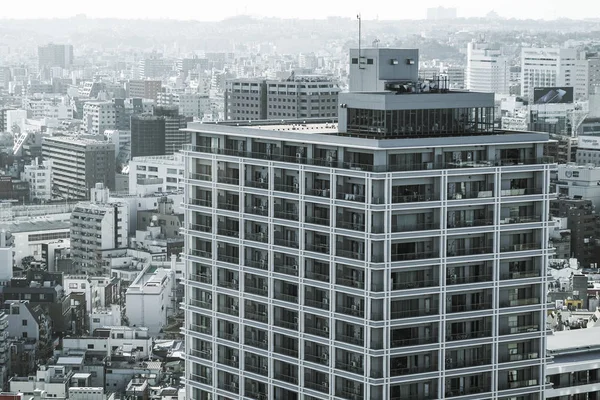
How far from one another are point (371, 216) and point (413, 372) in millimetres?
1668

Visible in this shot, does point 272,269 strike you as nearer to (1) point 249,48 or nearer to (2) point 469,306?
(2) point 469,306

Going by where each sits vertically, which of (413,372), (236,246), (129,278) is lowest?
(129,278)

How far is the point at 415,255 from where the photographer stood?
14695 millimetres

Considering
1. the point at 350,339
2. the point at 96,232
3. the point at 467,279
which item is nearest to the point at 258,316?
the point at 350,339

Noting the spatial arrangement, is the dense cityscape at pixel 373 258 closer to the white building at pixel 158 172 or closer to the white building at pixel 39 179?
the white building at pixel 158 172

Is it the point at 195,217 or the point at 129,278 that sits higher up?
the point at 195,217

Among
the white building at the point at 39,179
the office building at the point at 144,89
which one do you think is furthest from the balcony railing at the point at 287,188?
the office building at the point at 144,89

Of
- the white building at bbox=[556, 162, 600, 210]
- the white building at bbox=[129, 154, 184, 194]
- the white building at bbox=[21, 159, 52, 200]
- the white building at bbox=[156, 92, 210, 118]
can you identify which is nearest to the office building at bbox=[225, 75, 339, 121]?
the white building at bbox=[129, 154, 184, 194]

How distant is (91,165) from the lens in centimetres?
6806

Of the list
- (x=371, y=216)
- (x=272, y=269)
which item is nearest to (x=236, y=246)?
(x=272, y=269)

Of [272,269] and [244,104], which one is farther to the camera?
[244,104]

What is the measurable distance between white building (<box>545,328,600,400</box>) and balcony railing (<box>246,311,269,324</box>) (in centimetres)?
425

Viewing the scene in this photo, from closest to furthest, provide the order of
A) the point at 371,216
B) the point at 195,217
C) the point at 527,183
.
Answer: the point at 371,216 < the point at 527,183 < the point at 195,217

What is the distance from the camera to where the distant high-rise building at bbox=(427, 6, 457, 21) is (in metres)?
103
